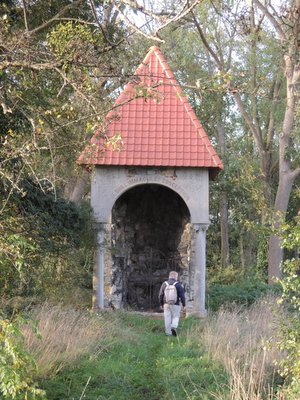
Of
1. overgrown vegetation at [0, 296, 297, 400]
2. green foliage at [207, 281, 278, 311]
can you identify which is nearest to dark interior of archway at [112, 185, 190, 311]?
green foliage at [207, 281, 278, 311]

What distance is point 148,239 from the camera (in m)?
19.5

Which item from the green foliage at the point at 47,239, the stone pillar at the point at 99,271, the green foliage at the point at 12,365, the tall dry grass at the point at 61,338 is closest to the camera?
the green foliage at the point at 12,365

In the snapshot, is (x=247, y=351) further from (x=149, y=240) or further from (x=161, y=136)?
(x=149, y=240)

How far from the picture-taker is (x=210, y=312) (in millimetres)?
15125

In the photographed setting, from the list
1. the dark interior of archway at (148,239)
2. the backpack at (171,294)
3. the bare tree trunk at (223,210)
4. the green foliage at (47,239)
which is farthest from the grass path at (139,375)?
the bare tree trunk at (223,210)

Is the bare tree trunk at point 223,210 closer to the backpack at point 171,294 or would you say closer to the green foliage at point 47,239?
the green foliage at point 47,239

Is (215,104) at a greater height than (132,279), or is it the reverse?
(215,104)

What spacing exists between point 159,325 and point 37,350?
595cm

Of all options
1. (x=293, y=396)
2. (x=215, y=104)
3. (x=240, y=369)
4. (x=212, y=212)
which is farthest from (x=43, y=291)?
A: (x=212, y=212)

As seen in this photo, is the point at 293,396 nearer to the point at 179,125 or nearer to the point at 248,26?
the point at 179,125

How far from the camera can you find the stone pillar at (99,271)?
49.2ft

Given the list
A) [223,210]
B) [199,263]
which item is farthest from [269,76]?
[199,263]

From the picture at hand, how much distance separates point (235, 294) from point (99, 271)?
4325 mm

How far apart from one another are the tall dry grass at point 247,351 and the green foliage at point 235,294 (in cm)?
457
